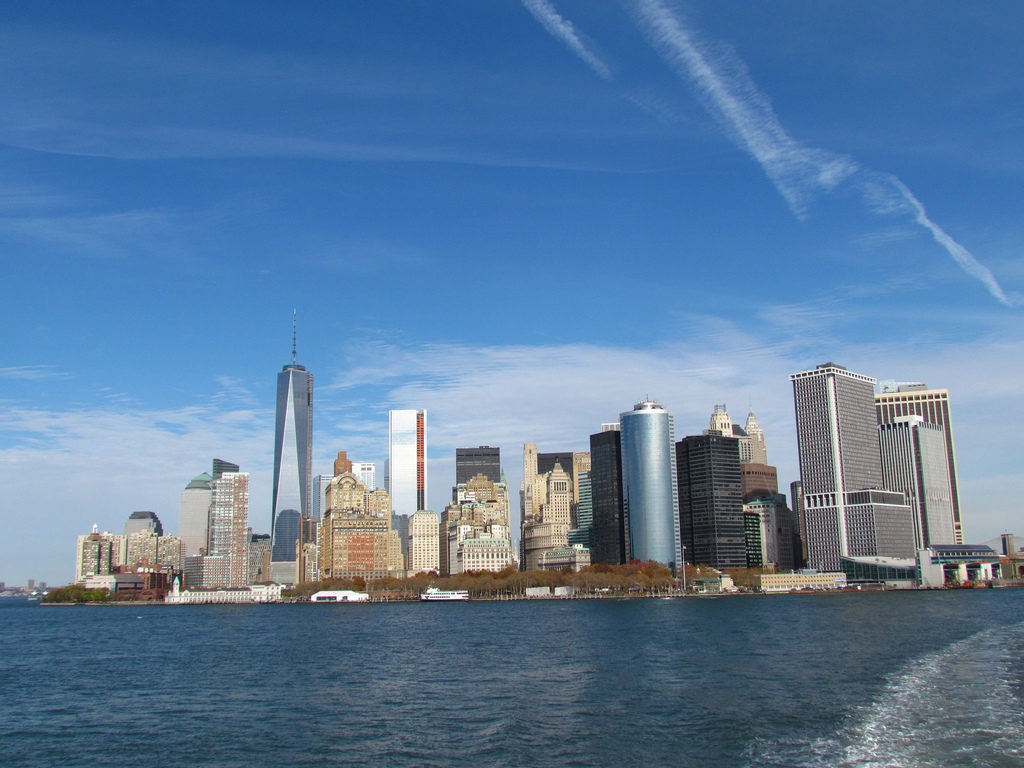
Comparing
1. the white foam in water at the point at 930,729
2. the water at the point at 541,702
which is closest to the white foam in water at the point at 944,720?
the white foam in water at the point at 930,729

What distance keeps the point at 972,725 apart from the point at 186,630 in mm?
140736

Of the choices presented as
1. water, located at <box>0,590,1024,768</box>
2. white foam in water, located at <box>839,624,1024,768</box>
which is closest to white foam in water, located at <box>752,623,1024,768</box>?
white foam in water, located at <box>839,624,1024,768</box>

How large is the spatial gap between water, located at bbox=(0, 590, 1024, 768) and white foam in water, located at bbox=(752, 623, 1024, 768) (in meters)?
0.18

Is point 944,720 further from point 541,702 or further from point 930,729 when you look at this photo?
point 541,702

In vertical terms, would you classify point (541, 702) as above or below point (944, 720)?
below

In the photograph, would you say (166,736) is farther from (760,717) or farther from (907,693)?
(907,693)

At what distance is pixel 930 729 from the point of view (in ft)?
153

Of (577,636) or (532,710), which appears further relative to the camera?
(577,636)

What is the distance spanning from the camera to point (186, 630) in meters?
160

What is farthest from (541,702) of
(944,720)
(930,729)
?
(944,720)

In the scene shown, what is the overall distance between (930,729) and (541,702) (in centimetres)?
2374

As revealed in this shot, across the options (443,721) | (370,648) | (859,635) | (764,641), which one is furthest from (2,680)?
(859,635)

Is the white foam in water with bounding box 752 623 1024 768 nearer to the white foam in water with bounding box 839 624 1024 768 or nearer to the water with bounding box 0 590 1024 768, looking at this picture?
the white foam in water with bounding box 839 624 1024 768

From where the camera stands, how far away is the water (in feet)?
150
